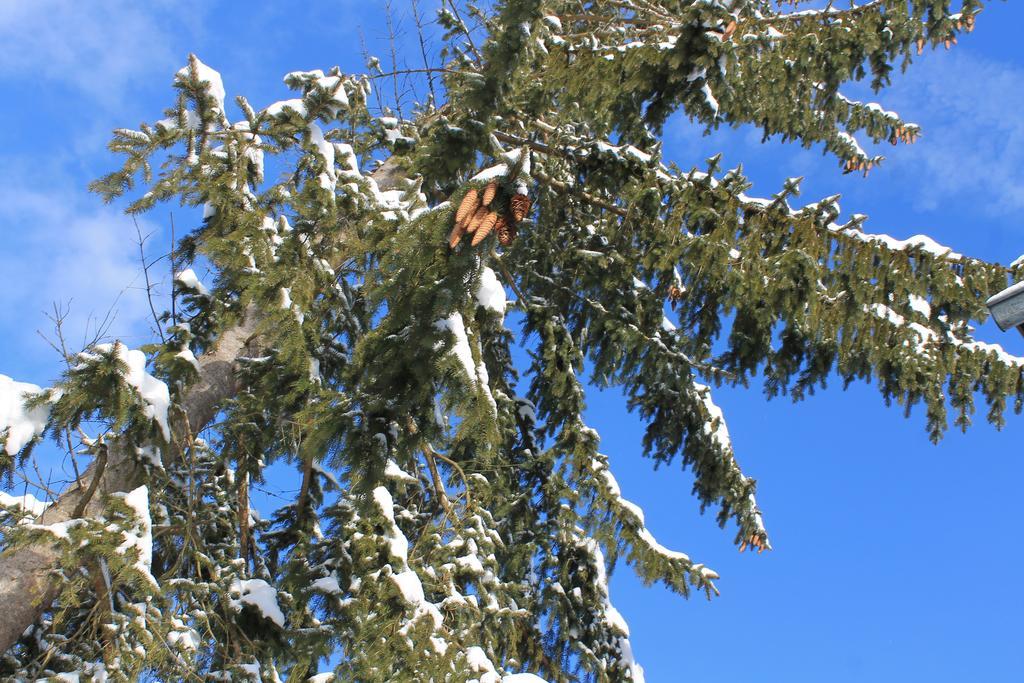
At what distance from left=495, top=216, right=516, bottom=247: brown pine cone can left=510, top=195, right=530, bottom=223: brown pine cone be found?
6 centimetres

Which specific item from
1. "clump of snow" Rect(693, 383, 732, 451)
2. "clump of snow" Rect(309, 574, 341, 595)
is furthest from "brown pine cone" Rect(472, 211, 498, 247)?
"clump of snow" Rect(693, 383, 732, 451)

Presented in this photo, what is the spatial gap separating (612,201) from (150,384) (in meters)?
4.41

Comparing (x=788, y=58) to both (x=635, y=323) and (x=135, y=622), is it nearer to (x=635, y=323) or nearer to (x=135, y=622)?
(x=635, y=323)

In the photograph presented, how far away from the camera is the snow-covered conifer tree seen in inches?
177

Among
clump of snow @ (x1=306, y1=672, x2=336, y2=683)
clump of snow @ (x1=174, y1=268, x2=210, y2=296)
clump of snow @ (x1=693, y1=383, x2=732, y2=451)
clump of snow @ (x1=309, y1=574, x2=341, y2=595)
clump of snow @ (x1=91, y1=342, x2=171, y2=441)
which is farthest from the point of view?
clump of snow @ (x1=693, y1=383, x2=732, y2=451)

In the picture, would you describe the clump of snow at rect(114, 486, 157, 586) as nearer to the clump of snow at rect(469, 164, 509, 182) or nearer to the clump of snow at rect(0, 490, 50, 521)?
the clump of snow at rect(0, 490, 50, 521)

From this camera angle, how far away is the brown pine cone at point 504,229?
3.96m

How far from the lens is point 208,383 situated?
5801 mm

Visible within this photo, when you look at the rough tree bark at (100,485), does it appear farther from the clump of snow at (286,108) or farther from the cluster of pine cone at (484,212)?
the cluster of pine cone at (484,212)

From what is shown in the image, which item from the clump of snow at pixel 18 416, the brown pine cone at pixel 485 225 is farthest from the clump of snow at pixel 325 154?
the clump of snow at pixel 18 416

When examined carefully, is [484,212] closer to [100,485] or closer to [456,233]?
[456,233]

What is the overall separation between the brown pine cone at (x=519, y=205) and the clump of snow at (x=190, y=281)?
3.22 metres

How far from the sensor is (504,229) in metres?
4.00

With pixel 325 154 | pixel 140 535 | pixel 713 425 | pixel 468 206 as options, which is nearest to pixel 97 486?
pixel 140 535
